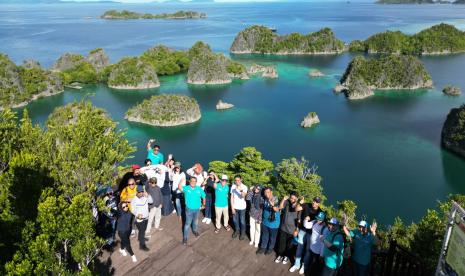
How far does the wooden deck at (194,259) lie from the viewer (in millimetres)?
9523

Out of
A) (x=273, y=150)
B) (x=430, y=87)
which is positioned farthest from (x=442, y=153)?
(x=430, y=87)

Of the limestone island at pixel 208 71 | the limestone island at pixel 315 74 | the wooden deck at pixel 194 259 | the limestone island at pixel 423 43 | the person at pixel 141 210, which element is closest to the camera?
the wooden deck at pixel 194 259

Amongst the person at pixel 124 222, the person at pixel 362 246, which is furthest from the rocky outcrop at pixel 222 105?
the person at pixel 362 246

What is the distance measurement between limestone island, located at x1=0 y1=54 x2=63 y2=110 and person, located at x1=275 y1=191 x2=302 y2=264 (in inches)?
2420

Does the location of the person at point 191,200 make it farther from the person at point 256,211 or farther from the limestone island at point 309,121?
the limestone island at point 309,121

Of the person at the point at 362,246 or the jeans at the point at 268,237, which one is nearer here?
the person at the point at 362,246

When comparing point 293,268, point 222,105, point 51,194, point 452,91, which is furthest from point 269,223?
point 452,91

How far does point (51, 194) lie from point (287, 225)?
566cm

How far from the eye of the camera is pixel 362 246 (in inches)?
327

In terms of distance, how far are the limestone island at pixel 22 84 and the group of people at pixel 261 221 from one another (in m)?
58.4

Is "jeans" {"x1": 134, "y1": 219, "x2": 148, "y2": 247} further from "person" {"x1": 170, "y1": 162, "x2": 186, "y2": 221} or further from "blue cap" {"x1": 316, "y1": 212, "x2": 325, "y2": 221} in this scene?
"blue cap" {"x1": 316, "y1": 212, "x2": 325, "y2": 221}

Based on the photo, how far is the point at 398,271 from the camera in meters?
8.91

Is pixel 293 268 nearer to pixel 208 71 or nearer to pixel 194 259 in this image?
pixel 194 259

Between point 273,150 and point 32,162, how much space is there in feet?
126
